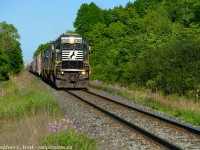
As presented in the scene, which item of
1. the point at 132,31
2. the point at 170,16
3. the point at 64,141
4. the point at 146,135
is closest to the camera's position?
the point at 64,141

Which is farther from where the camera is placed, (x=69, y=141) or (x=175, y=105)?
(x=175, y=105)

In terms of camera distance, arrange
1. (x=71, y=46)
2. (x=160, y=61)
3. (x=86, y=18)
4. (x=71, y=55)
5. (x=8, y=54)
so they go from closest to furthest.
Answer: (x=160, y=61) → (x=71, y=55) → (x=71, y=46) → (x=8, y=54) → (x=86, y=18)

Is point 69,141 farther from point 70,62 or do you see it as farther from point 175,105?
point 70,62

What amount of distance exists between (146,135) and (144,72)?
17.2 meters

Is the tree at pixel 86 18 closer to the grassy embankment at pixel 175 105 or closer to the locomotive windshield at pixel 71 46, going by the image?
the locomotive windshield at pixel 71 46

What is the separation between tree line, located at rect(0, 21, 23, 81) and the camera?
37281 millimetres

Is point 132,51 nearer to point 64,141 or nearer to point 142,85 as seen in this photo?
point 142,85

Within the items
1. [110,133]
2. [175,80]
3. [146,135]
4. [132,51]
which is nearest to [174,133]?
[146,135]

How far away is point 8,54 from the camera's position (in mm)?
86000

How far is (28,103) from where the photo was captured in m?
14.7

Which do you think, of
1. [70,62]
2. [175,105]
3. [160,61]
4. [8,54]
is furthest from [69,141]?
[8,54]

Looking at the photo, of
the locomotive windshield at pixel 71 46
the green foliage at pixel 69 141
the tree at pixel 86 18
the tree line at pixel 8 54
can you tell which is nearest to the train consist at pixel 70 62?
the locomotive windshield at pixel 71 46

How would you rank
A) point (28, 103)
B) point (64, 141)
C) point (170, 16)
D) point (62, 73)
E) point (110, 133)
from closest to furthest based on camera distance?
point (64, 141) < point (110, 133) < point (28, 103) < point (62, 73) < point (170, 16)

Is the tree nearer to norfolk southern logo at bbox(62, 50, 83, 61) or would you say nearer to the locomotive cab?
the locomotive cab
